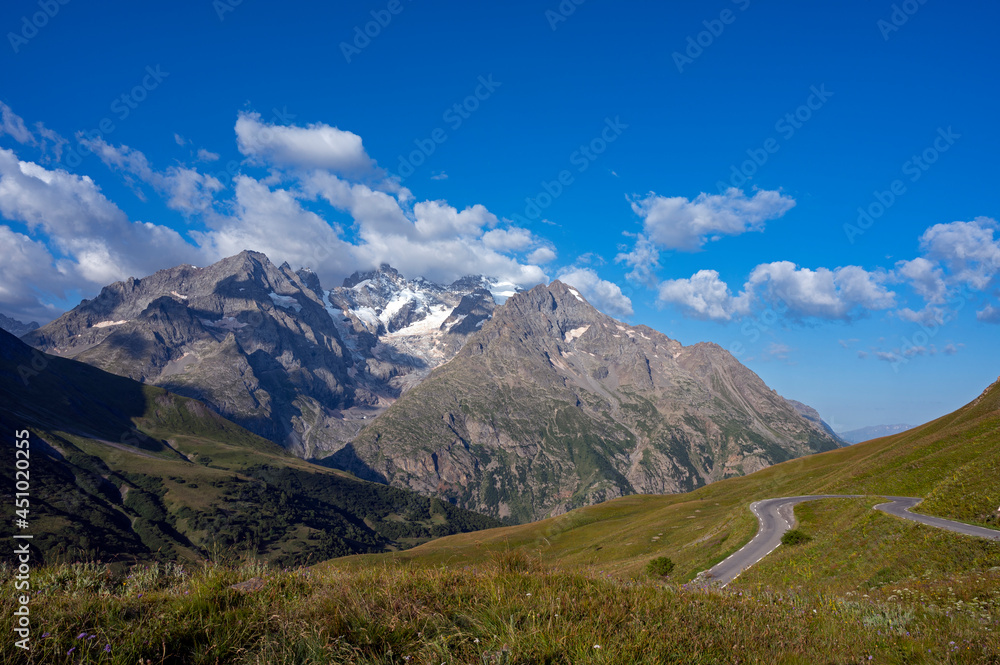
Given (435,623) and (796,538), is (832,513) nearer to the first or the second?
(796,538)

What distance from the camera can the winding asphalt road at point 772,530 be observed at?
26.6 m

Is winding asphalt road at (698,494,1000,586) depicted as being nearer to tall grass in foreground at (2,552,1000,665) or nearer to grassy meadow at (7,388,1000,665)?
grassy meadow at (7,388,1000,665)

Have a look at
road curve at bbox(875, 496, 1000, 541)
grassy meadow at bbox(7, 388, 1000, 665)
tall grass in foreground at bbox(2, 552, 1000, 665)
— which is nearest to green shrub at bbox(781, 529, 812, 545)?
road curve at bbox(875, 496, 1000, 541)

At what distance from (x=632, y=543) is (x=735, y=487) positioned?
51491 millimetres

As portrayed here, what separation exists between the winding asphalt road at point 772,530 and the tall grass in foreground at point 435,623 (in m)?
13.5

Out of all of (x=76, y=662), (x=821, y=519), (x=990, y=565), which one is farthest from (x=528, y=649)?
(x=821, y=519)

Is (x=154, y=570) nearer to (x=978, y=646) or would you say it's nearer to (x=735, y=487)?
(x=978, y=646)

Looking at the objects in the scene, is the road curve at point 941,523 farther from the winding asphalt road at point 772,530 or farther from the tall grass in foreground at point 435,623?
the tall grass in foreground at point 435,623

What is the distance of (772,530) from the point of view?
44.9m

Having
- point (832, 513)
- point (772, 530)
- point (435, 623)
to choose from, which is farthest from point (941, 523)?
point (435, 623)

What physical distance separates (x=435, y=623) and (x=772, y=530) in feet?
164

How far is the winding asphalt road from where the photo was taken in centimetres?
2658

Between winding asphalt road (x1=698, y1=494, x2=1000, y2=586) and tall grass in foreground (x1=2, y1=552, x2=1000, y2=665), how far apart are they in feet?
44.2

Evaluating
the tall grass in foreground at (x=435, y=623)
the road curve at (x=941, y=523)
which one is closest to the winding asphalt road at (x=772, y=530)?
the road curve at (x=941, y=523)
